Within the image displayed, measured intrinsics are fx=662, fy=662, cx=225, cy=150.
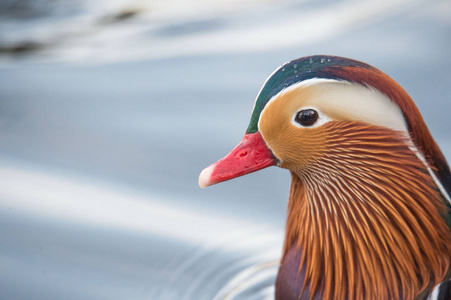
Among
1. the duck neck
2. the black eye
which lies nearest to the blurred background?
the duck neck

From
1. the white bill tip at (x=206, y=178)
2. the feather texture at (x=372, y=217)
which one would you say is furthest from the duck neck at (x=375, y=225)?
the white bill tip at (x=206, y=178)

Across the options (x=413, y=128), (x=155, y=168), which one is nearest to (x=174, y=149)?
(x=155, y=168)

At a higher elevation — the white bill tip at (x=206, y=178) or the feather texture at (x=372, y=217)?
the white bill tip at (x=206, y=178)

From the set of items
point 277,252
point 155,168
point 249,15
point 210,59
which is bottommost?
point 277,252

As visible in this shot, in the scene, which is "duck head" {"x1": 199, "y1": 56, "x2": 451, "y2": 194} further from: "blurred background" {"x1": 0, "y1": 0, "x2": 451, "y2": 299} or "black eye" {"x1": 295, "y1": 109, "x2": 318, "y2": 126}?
"blurred background" {"x1": 0, "y1": 0, "x2": 451, "y2": 299}

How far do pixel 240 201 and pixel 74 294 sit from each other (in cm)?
53

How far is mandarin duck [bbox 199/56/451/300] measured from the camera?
1.26m

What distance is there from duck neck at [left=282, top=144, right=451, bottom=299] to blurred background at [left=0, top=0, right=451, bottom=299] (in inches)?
11.1

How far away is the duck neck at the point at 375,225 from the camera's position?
1.35m

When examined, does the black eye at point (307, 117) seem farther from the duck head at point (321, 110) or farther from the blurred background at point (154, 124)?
the blurred background at point (154, 124)

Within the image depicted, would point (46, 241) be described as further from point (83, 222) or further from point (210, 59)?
point (210, 59)

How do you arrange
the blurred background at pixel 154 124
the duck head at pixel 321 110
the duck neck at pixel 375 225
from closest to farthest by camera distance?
the duck head at pixel 321 110 < the duck neck at pixel 375 225 < the blurred background at pixel 154 124

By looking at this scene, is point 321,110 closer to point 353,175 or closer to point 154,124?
point 353,175

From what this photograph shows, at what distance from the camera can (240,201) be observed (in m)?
1.89
